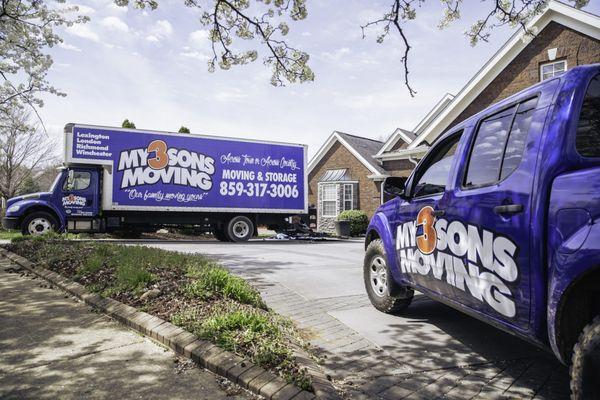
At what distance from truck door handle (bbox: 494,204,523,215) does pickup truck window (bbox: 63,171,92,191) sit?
13.7m

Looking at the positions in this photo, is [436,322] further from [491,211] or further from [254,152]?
[254,152]

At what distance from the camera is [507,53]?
15070 millimetres

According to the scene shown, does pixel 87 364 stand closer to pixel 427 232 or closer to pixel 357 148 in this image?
pixel 427 232

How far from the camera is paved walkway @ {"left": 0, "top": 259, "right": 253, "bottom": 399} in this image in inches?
102

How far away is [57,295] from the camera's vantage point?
507 centimetres

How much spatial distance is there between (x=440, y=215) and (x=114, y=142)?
1282 cm

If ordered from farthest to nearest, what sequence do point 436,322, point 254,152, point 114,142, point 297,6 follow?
point 254,152 → point 114,142 → point 297,6 → point 436,322

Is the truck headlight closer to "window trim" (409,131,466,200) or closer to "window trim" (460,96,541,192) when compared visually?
"window trim" (409,131,466,200)

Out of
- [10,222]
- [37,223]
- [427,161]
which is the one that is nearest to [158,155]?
[37,223]

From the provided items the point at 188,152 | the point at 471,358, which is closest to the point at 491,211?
the point at 471,358

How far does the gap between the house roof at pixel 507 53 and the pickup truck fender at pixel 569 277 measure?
12727 millimetres

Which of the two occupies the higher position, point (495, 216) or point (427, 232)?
point (495, 216)

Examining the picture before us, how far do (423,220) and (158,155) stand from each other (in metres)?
12.4

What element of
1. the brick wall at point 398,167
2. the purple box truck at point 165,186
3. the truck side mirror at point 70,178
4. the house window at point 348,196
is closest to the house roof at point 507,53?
the brick wall at point 398,167
